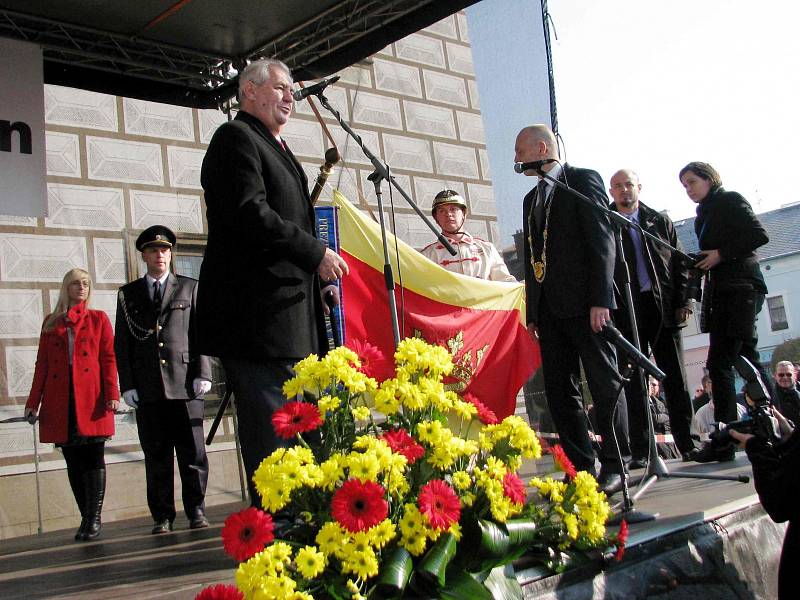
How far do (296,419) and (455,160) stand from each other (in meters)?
7.60

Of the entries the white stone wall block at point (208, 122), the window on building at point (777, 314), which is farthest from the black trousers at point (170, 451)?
the window on building at point (777, 314)

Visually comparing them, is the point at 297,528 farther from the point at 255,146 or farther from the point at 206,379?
the point at 206,379

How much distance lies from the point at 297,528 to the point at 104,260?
208 inches

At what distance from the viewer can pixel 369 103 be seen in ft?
29.3

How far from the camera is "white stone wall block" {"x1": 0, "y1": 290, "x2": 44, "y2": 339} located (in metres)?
6.53

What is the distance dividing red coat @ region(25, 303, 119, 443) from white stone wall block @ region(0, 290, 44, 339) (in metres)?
1.21

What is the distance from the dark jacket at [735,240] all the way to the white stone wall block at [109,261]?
4446 millimetres

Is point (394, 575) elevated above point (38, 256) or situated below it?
below

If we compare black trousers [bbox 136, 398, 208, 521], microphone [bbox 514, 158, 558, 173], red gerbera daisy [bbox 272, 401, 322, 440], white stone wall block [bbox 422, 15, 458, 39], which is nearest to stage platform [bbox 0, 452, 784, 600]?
black trousers [bbox 136, 398, 208, 521]

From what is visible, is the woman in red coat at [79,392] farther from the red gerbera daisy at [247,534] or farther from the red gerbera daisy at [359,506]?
the red gerbera daisy at [359,506]

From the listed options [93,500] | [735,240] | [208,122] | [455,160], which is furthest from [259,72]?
[455,160]

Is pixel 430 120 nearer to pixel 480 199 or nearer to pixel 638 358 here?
pixel 480 199

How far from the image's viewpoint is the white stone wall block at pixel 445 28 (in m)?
9.82

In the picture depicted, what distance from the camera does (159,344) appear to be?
5.14m
